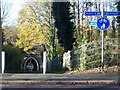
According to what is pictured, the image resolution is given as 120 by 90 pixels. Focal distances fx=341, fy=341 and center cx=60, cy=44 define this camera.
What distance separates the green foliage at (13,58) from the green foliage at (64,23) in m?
1.98

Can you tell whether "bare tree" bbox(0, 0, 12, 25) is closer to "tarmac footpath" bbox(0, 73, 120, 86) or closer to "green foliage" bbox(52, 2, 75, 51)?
"green foliage" bbox(52, 2, 75, 51)

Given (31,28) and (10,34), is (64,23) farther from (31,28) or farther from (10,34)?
(10,34)

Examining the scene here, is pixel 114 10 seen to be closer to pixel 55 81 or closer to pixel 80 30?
pixel 80 30

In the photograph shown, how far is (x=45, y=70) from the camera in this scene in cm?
1500

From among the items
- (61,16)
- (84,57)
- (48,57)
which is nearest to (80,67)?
(84,57)

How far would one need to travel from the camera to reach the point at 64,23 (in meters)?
15.7

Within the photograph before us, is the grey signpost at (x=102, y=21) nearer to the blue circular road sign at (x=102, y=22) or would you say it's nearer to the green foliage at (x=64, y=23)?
the blue circular road sign at (x=102, y=22)

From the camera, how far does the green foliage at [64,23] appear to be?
1545cm

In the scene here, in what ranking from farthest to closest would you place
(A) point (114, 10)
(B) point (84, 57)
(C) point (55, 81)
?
1. (B) point (84, 57)
2. (A) point (114, 10)
3. (C) point (55, 81)

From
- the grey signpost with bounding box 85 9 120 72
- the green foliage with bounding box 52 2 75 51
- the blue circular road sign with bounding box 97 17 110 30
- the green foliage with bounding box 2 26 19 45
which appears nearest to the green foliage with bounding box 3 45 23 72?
the green foliage with bounding box 2 26 19 45

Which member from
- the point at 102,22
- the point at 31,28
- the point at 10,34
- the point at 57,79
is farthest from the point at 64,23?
the point at 57,79

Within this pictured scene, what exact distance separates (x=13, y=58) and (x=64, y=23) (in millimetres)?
2848

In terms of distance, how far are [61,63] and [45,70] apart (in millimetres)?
871

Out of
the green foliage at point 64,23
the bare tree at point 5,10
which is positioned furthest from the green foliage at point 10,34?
the green foliage at point 64,23
